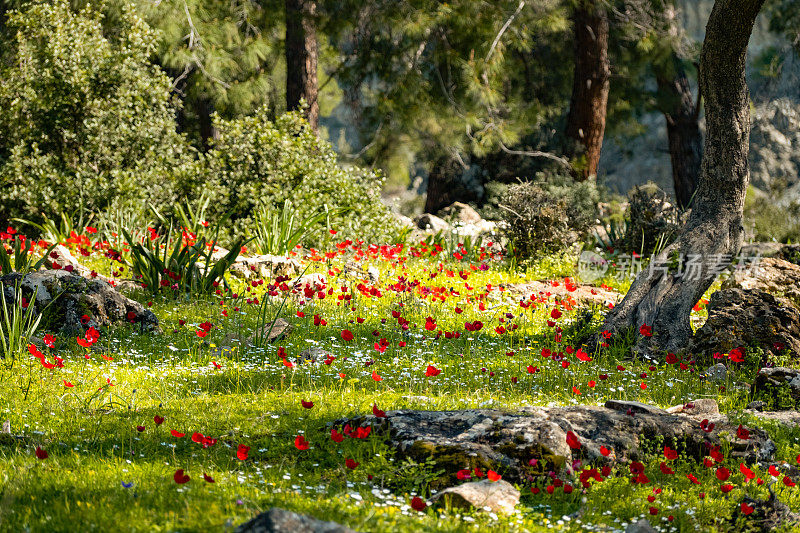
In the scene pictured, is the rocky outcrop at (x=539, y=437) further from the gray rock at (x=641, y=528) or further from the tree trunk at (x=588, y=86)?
the tree trunk at (x=588, y=86)

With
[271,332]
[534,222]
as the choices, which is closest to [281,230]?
[271,332]

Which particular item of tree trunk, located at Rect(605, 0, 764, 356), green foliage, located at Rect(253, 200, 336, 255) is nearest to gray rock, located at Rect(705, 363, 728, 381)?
tree trunk, located at Rect(605, 0, 764, 356)

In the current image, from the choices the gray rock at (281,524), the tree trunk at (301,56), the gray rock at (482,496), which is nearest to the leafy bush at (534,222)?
the tree trunk at (301,56)

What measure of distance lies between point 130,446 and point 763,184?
35.5 meters

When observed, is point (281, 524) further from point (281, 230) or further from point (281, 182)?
point (281, 182)

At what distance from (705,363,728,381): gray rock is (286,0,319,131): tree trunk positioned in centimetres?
892

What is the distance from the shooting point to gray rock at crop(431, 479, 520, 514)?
3461mm

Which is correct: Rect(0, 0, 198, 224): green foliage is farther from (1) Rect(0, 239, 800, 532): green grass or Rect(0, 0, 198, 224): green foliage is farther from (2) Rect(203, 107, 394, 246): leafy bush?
(1) Rect(0, 239, 800, 532): green grass

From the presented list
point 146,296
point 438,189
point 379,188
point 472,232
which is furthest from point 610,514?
point 438,189

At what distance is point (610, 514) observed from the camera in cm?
371

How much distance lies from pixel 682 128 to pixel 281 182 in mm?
9284

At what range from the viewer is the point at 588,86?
51.2ft

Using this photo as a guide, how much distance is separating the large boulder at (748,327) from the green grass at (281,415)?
0.35m

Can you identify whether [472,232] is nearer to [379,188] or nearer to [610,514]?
[379,188]
